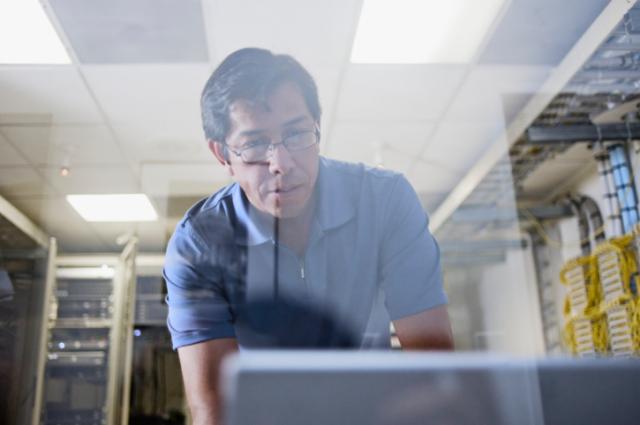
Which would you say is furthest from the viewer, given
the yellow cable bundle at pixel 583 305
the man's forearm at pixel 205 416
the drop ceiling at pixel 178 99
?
the yellow cable bundle at pixel 583 305

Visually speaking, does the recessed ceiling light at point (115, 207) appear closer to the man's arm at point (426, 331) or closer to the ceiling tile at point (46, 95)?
the ceiling tile at point (46, 95)

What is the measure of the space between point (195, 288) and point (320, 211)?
11.6 inches

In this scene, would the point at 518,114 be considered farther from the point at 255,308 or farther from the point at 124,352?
the point at 124,352

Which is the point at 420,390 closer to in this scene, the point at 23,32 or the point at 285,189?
the point at 285,189

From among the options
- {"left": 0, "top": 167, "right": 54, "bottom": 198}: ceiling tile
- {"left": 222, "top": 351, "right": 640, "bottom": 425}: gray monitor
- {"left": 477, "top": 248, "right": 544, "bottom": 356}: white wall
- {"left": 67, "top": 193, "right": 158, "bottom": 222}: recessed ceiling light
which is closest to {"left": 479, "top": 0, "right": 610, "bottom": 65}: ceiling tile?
{"left": 477, "top": 248, "right": 544, "bottom": 356}: white wall

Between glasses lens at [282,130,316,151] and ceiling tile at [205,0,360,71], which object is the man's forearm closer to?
glasses lens at [282,130,316,151]

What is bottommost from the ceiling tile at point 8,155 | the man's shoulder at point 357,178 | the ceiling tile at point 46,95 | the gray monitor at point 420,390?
the gray monitor at point 420,390

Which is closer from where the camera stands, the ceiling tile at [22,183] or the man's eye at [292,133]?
the man's eye at [292,133]

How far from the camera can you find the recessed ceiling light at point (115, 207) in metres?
1.41

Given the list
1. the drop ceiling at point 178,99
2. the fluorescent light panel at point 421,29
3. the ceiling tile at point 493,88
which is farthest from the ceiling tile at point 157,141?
the ceiling tile at point 493,88

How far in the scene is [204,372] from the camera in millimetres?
1090

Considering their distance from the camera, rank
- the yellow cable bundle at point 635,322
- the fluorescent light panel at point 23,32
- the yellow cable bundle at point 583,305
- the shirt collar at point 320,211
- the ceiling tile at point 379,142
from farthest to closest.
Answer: the yellow cable bundle at point 583,305
the yellow cable bundle at point 635,322
the fluorescent light panel at point 23,32
the ceiling tile at point 379,142
the shirt collar at point 320,211

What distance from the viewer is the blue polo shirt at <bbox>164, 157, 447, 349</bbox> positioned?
3.84ft

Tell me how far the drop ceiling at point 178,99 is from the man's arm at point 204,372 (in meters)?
0.40
